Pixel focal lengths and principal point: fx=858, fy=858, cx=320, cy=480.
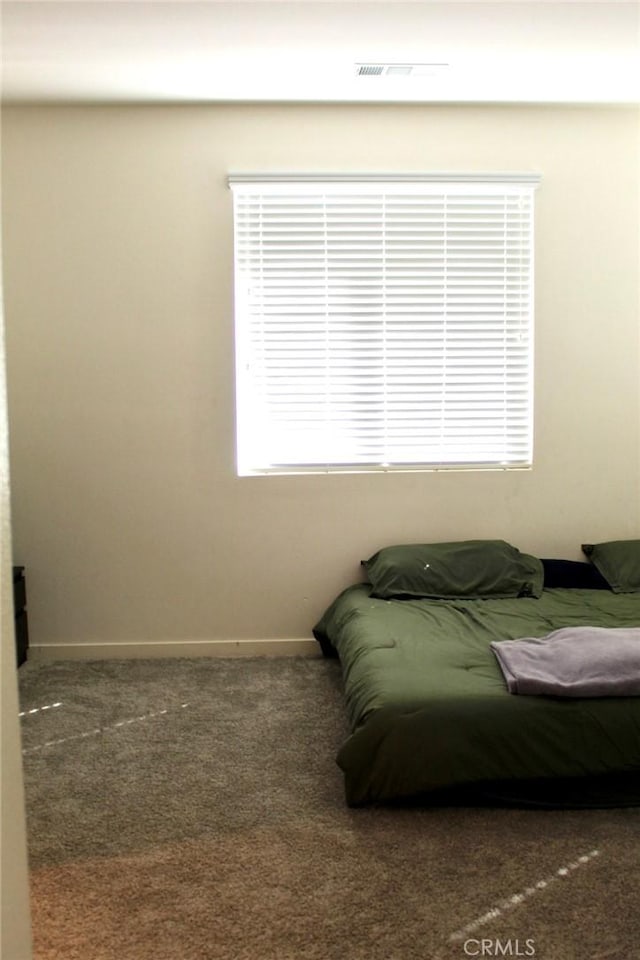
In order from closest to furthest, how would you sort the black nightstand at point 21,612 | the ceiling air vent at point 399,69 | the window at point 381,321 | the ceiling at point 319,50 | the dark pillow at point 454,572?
the ceiling at point 319,50 < the ceiling air vent at point 399,69 < the dark pillow at point 454,572 < the black nightstand at point 21,612 < the window at point 381,321

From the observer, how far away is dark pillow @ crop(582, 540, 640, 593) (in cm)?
409

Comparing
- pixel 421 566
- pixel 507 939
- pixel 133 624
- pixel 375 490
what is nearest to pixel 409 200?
pixel 375 490

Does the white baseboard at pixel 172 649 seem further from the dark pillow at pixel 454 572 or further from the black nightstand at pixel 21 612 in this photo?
the dark pillow at pixel 454 572

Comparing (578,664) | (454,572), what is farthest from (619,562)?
(578,664)

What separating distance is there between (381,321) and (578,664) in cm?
209

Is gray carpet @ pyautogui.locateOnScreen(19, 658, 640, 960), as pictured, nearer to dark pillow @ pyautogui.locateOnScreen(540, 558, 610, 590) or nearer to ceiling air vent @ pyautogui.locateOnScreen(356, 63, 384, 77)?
dark pillow @ pyautogui.locateOnScreen(540, 558, 610, 590)

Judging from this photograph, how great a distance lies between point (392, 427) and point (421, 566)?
0.73m

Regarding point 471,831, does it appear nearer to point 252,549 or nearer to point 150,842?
point 150,842

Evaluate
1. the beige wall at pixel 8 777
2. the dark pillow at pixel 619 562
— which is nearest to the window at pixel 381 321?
the dark pillow at pixel 619 562

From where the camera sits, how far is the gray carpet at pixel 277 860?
2.06 meters

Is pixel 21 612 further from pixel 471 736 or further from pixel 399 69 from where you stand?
pixel 399 69

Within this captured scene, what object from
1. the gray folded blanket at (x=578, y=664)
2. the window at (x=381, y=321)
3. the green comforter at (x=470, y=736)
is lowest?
the green comforter at (x=470, y=736)

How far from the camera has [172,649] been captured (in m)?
4.30

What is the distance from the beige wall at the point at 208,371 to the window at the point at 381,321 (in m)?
0.10
